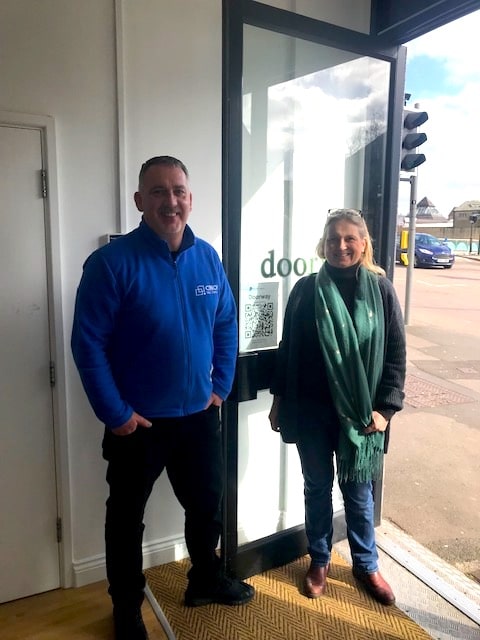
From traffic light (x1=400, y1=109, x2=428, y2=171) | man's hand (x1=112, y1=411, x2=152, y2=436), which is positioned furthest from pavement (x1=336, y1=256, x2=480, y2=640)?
traffic light (x1=400, y1=109, x2=428, y2=171)

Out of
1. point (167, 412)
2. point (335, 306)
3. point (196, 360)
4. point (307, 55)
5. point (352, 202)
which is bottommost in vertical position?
point (167, 412)

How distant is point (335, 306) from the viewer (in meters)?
1.88

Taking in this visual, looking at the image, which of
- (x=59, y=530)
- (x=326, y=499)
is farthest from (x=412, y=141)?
(x=59, y=530)

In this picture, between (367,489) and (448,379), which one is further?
(448,379)

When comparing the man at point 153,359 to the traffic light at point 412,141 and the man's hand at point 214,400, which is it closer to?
the man's hand at point 214,400

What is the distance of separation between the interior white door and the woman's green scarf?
1.08 m

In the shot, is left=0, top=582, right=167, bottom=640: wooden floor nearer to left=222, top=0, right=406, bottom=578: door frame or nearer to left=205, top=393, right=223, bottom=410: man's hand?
left=222, top=0, right=406, bottom=578: door frame

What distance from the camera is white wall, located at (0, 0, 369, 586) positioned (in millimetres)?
1736

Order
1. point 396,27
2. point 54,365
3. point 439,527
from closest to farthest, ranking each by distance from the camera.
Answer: point 54,365 < point 396,27 < point 439,527

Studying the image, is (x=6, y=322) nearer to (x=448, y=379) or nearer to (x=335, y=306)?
(x=335, y=306)

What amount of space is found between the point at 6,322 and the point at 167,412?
0.71 metres

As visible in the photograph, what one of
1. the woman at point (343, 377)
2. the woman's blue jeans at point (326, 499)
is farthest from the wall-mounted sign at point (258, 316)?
the woman's blue jeans at point (326, 499)

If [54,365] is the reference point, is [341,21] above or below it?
above

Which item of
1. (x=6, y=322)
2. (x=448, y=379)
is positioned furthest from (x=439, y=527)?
(x=448, y=379)
